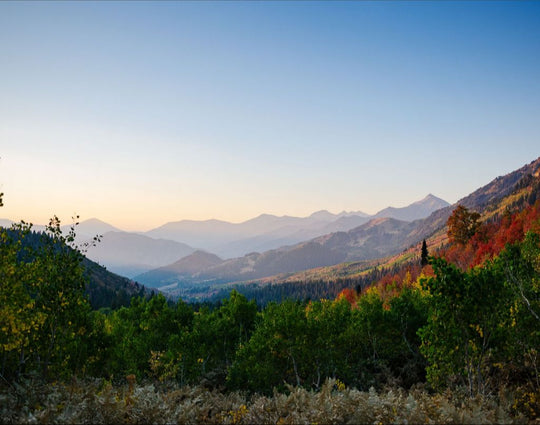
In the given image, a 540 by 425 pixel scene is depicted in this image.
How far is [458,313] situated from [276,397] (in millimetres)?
11430

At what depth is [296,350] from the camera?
3650 centimetres

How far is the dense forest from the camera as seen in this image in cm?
1477

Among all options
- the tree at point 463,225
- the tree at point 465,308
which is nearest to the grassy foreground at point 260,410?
the tree at point 465,308

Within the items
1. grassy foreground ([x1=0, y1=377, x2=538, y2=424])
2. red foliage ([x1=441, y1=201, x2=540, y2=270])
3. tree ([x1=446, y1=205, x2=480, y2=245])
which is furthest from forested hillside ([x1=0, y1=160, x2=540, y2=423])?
tree ([x1=446, y1=205, x2=480, y2=245])

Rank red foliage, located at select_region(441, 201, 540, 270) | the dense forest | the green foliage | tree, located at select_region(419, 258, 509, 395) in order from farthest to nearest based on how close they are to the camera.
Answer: red foliage, located at select_region(441, 201, 540, 270), the green foliage, tree, located at select_region(419, 258, 509, 395), the dense forest

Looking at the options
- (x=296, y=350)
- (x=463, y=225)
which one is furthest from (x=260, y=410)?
(x=463, y=225)

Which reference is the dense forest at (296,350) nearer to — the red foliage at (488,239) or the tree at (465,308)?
the tree at (465,308)

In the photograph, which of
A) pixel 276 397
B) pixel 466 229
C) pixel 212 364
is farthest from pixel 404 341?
pixel 466 229

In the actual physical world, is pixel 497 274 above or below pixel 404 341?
above

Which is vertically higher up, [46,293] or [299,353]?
[46,293]

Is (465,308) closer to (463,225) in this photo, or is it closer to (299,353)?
(299,353)

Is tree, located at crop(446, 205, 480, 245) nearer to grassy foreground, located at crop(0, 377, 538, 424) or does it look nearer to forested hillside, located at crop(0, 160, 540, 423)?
forested hillside, located at crop(0, 160, 540, 423)

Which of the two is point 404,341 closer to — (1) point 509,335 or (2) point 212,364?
(1) point 509,335

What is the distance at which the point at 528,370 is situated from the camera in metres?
27.8
